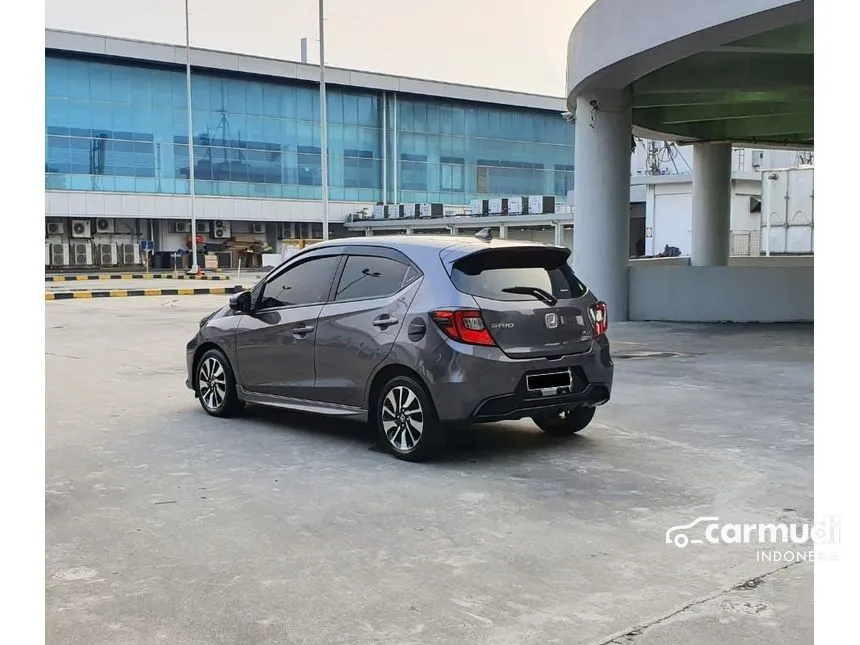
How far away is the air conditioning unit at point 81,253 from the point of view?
5331cm

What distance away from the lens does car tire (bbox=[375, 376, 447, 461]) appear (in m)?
6.95

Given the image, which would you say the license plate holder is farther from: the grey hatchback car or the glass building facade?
the glass building facade

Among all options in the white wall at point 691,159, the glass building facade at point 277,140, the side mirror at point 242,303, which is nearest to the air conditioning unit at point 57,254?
the glass building facade at point 277,140

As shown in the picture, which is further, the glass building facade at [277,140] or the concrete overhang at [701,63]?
the glass building facade at [277,140]

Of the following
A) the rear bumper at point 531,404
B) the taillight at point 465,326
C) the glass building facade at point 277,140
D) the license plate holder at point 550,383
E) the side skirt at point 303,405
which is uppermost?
the glass building facade at point 277,140

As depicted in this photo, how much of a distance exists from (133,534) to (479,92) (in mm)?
64678

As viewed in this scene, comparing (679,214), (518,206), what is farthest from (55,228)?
(679,214)

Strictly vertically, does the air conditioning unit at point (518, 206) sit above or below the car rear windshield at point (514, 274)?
above

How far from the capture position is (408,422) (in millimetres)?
7105

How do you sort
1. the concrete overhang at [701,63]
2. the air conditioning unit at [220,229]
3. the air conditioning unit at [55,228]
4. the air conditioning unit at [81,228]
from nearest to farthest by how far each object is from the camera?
the concrete overhang at [701,63]
the air conditioning unit at [55,228]
the air conditioning unit at [81,228]
the air conditioning unit at [220,229]

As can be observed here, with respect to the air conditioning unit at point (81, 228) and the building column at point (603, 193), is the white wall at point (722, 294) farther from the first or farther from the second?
the air conditioning unit at point (81, 228)

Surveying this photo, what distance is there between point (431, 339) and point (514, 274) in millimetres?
884

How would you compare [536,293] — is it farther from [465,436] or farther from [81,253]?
[81,253]

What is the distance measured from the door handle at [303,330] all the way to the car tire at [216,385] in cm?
109
